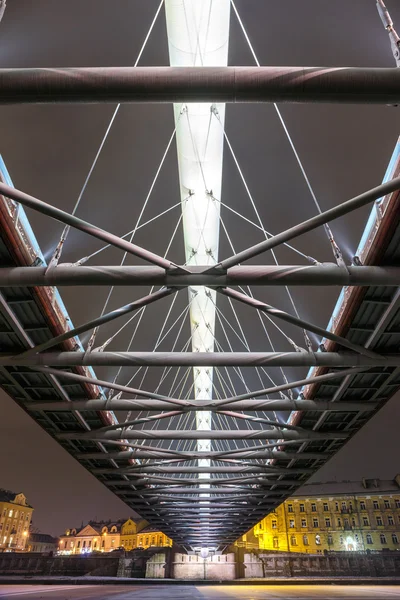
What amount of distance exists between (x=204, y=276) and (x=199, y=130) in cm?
531

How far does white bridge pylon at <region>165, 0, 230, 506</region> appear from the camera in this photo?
399 inches

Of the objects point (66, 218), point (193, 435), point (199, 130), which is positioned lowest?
point (66, 218)

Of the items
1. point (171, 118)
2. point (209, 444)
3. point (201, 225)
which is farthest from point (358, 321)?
point (209, 444)

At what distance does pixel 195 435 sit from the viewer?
2122 centimetres

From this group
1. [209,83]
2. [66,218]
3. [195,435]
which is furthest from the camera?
[195,435]

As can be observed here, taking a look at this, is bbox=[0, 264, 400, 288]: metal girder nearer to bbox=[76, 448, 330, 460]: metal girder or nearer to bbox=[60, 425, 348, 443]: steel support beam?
bbox=[60, 425, 348, 443]: steel support beam

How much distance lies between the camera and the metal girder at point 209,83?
6008mm

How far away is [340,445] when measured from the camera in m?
24.8

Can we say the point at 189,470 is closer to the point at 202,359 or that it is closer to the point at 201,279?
the point at 202,359

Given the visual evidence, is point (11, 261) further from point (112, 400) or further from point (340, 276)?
point (112, 400)

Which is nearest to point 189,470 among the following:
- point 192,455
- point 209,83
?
point 192,455

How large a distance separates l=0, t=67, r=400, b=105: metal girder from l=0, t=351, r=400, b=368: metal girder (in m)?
9.19

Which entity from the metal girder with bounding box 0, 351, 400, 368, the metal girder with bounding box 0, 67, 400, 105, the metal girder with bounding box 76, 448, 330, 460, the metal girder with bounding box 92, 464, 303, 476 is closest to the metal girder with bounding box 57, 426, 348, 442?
the metal girder with bounding box 76, 448, 330, 460

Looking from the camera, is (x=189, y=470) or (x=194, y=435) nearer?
(x=194, y=435)
